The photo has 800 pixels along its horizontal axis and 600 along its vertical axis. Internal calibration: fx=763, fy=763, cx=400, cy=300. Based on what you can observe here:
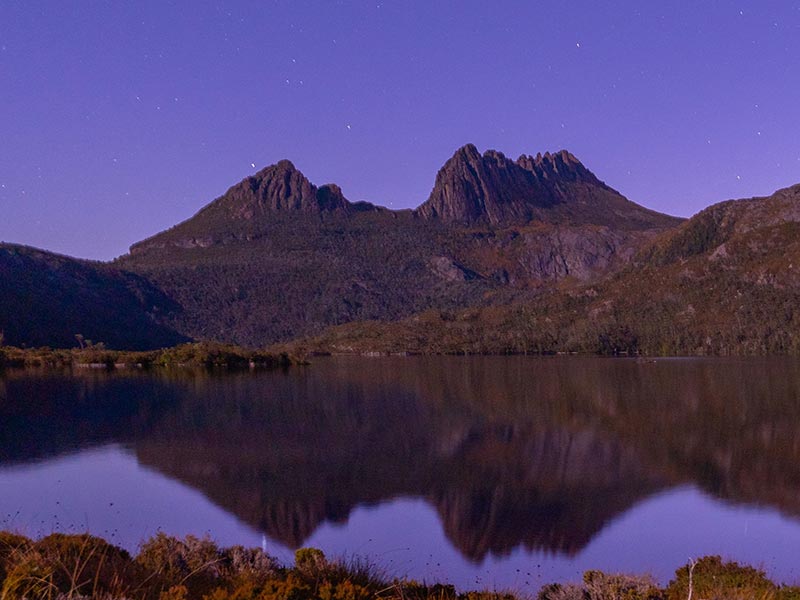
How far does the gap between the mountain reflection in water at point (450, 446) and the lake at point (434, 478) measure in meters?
0.15

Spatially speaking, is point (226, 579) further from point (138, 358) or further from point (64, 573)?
point (138, 358)

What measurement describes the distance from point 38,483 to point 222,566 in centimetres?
2208

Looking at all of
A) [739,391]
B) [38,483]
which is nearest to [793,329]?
[739,391]

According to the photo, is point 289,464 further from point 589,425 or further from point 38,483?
point 589,425

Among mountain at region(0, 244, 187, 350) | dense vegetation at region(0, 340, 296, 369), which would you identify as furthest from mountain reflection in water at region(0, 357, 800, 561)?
mountain at region(0, 244, 187, 350)

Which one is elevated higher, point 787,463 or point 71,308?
point 71,308

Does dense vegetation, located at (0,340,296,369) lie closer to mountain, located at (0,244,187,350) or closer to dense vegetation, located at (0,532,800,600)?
mountain, located at (0,244,187,350)

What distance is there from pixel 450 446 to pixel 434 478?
885 cm

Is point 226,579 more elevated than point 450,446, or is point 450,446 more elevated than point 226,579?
point 226,579

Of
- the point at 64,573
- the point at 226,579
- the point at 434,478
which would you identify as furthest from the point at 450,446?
the point at 64,573

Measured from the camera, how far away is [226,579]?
1277cm

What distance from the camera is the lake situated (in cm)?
2486

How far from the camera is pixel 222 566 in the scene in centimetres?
1518

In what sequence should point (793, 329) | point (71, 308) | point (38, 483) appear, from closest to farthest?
point (38, 483) → point (71, 308) → point (793, 329)
